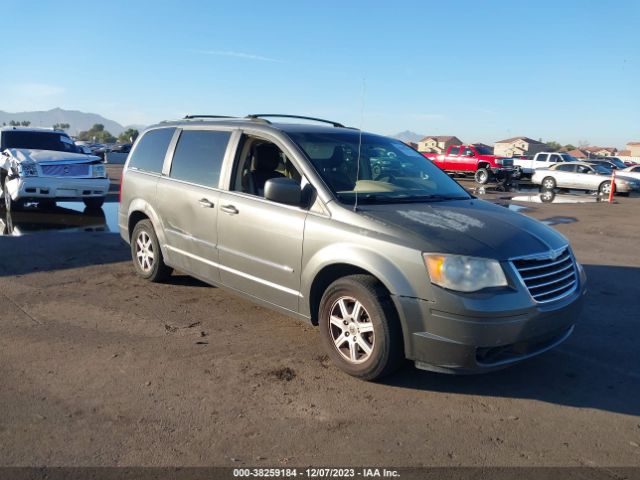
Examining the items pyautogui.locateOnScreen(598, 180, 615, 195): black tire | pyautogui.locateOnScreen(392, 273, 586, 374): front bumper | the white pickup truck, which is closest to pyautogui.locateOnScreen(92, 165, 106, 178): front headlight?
pyautogui.locateOnScreen(392, 273, 586, 374): front bumper

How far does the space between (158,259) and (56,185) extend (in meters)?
6.06

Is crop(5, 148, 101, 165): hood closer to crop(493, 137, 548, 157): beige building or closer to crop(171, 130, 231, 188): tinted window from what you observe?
crop(171, 130, 231, 188): tinted window

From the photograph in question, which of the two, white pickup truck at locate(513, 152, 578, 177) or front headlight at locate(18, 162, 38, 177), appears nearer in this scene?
front headlight at locate(18, 162, 38, 177)

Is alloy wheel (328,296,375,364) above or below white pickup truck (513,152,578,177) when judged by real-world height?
below

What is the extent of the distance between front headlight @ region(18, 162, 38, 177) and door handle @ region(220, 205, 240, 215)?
763cm

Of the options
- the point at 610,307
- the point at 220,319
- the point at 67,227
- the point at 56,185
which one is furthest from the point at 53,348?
the point at 56,185

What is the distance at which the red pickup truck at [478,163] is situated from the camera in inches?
1092

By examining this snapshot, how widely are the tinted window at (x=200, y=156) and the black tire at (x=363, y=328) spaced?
187cm

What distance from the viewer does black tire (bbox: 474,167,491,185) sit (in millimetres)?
28047

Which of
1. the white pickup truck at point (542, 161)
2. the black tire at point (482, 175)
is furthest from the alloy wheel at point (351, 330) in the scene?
the white pickup truck at point (542, 161)

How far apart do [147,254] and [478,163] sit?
24587 mm

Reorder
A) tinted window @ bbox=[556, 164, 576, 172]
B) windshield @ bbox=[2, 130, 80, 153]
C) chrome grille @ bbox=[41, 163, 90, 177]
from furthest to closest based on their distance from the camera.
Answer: tinted window @ bbox=[556, 164, 576, 172] < windshield @ bbox=[2, 130, 80, 153] < chrome grille @ bbox=[41, 163, 90, 177]

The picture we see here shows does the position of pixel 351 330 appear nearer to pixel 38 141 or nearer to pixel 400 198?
pixel 400 198

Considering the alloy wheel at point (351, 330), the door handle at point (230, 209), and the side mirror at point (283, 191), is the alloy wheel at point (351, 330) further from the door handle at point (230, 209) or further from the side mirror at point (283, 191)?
the door handle at point (230, 209)
